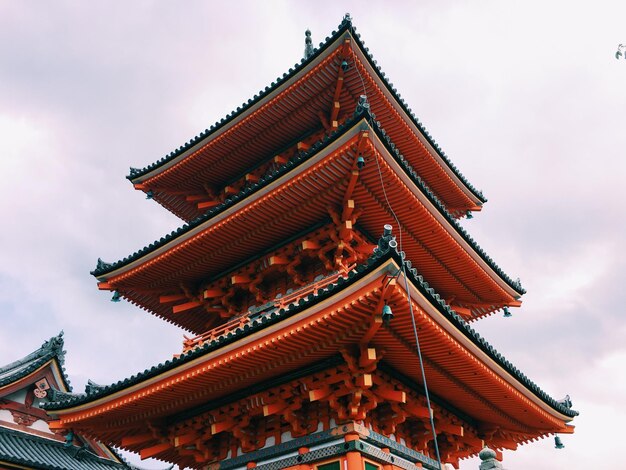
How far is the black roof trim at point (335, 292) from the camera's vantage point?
346 inches

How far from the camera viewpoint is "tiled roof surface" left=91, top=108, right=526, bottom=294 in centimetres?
1168

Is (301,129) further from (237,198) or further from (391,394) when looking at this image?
(391,394)

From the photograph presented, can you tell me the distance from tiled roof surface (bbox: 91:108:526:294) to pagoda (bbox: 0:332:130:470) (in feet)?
20.5

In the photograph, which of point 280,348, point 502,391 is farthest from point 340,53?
point 502,391

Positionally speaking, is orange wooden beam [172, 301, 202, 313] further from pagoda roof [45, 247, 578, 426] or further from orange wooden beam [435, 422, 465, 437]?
orange wooden beam [435, 422, 465, 437]

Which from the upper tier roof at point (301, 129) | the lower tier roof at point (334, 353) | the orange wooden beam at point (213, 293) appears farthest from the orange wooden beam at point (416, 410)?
the upper tier roof at point (301, 129)

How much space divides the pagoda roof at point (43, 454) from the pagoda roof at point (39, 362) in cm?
200

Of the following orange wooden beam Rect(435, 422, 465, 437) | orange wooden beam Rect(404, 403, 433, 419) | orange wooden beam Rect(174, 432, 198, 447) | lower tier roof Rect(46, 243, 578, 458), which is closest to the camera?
lower tier roof Rect(46, 243, 578, 458)

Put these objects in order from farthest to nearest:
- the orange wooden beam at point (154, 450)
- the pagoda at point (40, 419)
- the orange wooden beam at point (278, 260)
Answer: the pagoda at point (40, 419) → the orange wooden beam at point (278, 260) → the orange wooden beam at point (154, 450)

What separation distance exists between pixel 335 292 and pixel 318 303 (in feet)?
1.43

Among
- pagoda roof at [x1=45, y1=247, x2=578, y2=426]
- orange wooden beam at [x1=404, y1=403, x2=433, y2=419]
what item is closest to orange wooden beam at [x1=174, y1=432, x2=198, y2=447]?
pagoda roof at [x1=45, y1=247, x2=578, y2=426]

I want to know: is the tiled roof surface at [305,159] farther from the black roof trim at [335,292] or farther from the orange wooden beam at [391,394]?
the orange wooden beam at [391,394]

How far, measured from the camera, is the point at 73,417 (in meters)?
12.6

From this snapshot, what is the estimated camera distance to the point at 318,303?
9352 millimetres
